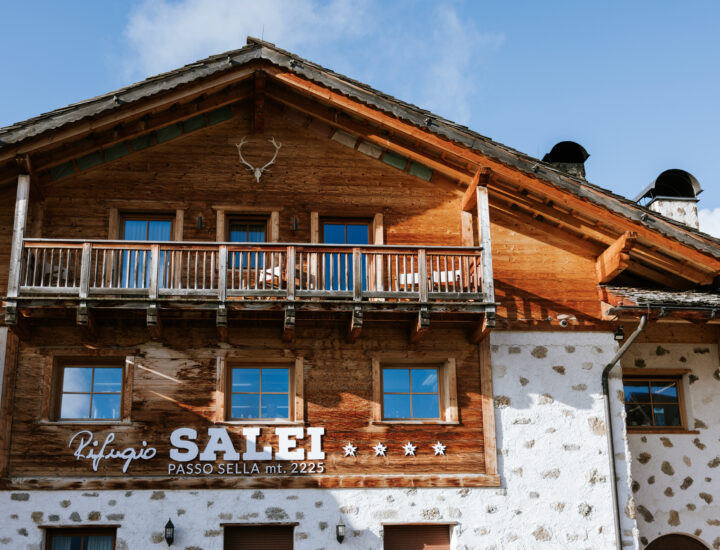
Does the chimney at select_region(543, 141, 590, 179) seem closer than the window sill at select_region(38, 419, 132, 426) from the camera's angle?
No

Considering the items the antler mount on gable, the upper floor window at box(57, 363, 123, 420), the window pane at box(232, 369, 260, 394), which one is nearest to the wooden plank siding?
the window pane at box(232, 369, 260, 394)

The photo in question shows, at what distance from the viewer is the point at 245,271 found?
15445 mm

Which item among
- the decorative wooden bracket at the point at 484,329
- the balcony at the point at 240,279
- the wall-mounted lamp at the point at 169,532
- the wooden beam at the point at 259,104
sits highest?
the wooden beam at the point at 259,104

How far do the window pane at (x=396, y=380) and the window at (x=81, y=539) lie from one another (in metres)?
4.79

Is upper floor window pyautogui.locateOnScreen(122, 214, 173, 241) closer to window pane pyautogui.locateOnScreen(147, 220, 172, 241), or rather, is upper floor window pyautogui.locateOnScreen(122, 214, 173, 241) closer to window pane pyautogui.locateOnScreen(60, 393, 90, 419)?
window pane pyautogui.locateOnScreen(147, 220, 172, 241)

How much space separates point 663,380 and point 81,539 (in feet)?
33.2

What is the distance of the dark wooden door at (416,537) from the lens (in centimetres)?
1433

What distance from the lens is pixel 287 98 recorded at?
16516 millimetres

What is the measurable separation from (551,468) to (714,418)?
3.44 meters

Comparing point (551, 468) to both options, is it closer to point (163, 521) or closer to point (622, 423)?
point (622, 423)

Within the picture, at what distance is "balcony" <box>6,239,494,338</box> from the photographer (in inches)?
559

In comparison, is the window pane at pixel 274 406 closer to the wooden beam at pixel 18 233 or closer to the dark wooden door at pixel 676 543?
the wooden beam at pixel 18 233

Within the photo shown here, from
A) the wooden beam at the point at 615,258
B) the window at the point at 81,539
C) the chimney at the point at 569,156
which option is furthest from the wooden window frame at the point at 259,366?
the chimney at the point at 569,156

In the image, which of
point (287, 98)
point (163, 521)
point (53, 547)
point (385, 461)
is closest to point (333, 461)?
point (385, 461)
